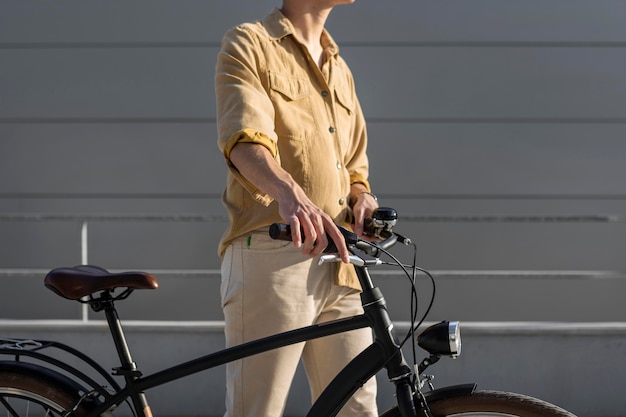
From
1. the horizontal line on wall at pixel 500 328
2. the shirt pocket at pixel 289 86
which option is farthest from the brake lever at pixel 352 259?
the horizontal line on wall at pixel 500 328

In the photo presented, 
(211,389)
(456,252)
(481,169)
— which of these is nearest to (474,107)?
(481,169)

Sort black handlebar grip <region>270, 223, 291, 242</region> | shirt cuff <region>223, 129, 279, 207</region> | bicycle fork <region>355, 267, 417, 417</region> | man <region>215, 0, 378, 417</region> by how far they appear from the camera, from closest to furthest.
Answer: black handlebar grip <region>270, 223, 291, 242</region> < bicycle fork <region>355, 267, 417, 417</region> < shirt cuff <region>223, 129, 279, 207</region> < man <region>215, 0, 378, 417</region>

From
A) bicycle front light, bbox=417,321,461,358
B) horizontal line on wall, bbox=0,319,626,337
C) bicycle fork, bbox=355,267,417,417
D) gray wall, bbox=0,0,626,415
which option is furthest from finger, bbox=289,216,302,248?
gray wall, bbox=0,0,626,415

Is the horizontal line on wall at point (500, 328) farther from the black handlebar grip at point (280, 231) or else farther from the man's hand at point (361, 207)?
the black handlebar grip at point (280, 231)

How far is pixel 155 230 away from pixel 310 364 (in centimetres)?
346

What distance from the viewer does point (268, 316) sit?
8.04 feet

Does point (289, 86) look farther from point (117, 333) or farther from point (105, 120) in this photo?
point (105, 120)

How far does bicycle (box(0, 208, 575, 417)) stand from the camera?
2.13 metres

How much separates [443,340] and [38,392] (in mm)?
1067

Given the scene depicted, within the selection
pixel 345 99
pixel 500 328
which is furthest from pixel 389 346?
pixel 500 328

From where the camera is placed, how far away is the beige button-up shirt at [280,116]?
7.73ft

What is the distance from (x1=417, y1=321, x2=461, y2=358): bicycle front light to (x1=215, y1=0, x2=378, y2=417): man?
15.9 inches

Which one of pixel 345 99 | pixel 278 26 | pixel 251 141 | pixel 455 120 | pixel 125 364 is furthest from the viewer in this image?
pixel 455 120

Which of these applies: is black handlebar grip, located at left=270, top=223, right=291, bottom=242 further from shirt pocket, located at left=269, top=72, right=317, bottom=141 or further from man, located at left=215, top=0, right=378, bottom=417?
shirt pocket, located at left=269, top=72, right=317, bottom=141
